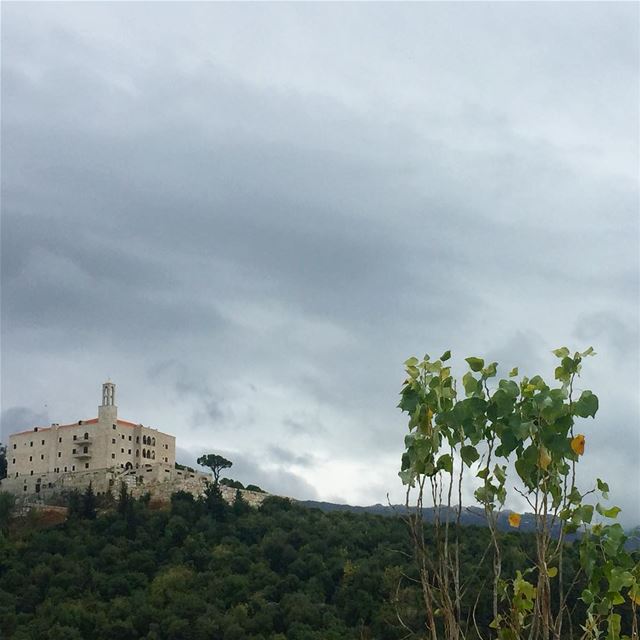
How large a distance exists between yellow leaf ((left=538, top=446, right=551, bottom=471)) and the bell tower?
62.5 meters

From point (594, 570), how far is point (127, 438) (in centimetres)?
6283

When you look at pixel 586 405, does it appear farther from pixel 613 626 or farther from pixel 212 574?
pixel 212 574

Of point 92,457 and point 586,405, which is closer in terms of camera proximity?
point 586,405

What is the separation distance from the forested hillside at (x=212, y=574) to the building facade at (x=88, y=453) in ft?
21.4

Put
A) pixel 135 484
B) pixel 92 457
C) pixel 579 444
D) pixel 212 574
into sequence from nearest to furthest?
1. pixel 579 444
2. pixel 212 574
3. pixel 135 484
4. pixel 92 457

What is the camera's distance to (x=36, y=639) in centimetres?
4031

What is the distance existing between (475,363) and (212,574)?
43623 mm

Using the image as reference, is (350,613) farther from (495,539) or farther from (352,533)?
(495,539)

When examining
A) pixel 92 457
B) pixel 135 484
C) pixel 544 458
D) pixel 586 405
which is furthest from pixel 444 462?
pixel 92 457

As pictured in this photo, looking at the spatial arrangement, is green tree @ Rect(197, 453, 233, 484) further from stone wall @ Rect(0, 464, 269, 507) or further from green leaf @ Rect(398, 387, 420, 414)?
green leaf @ Rect(398, 387, 420, 414)

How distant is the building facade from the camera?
211ft

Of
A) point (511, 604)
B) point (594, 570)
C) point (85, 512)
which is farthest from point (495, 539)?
point (85, 512)

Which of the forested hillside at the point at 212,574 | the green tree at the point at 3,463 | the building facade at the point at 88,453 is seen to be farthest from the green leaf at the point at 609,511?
the green tree at the point at 3,463

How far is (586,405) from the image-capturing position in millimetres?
5520
